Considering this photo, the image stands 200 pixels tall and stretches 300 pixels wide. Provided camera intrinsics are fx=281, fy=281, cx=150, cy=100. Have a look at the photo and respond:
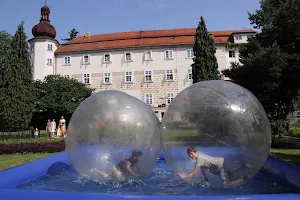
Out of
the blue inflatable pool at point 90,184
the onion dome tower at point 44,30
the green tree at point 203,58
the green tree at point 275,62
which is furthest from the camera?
the onion dome tower at point 44,30

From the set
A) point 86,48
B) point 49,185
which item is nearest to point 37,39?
point 86,48

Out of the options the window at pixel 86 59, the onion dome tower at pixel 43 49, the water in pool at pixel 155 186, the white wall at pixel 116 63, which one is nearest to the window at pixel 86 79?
the white wall at pixel 116 63

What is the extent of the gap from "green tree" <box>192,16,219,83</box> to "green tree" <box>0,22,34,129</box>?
1850cm

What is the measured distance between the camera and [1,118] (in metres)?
31.0

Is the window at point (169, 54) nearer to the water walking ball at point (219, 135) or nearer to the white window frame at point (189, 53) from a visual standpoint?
the white window frame at point (189, 53)

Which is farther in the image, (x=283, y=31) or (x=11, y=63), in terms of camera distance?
(x=11, y=63)

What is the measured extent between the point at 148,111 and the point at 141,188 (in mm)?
1504

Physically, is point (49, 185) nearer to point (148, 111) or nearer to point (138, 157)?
point (138, 157)

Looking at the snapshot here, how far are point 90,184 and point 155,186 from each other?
1310mm

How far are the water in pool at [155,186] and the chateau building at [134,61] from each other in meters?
32.4

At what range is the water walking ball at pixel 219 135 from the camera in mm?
4527

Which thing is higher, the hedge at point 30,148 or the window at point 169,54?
the window at point 169,54

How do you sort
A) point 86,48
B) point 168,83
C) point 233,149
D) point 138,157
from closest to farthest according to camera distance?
1. point 233,149
2. point 138,157
3. point 168,83
4. point 86,48

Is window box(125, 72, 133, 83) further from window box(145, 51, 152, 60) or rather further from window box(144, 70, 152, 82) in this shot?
window box(145, 51, 152, 60)
